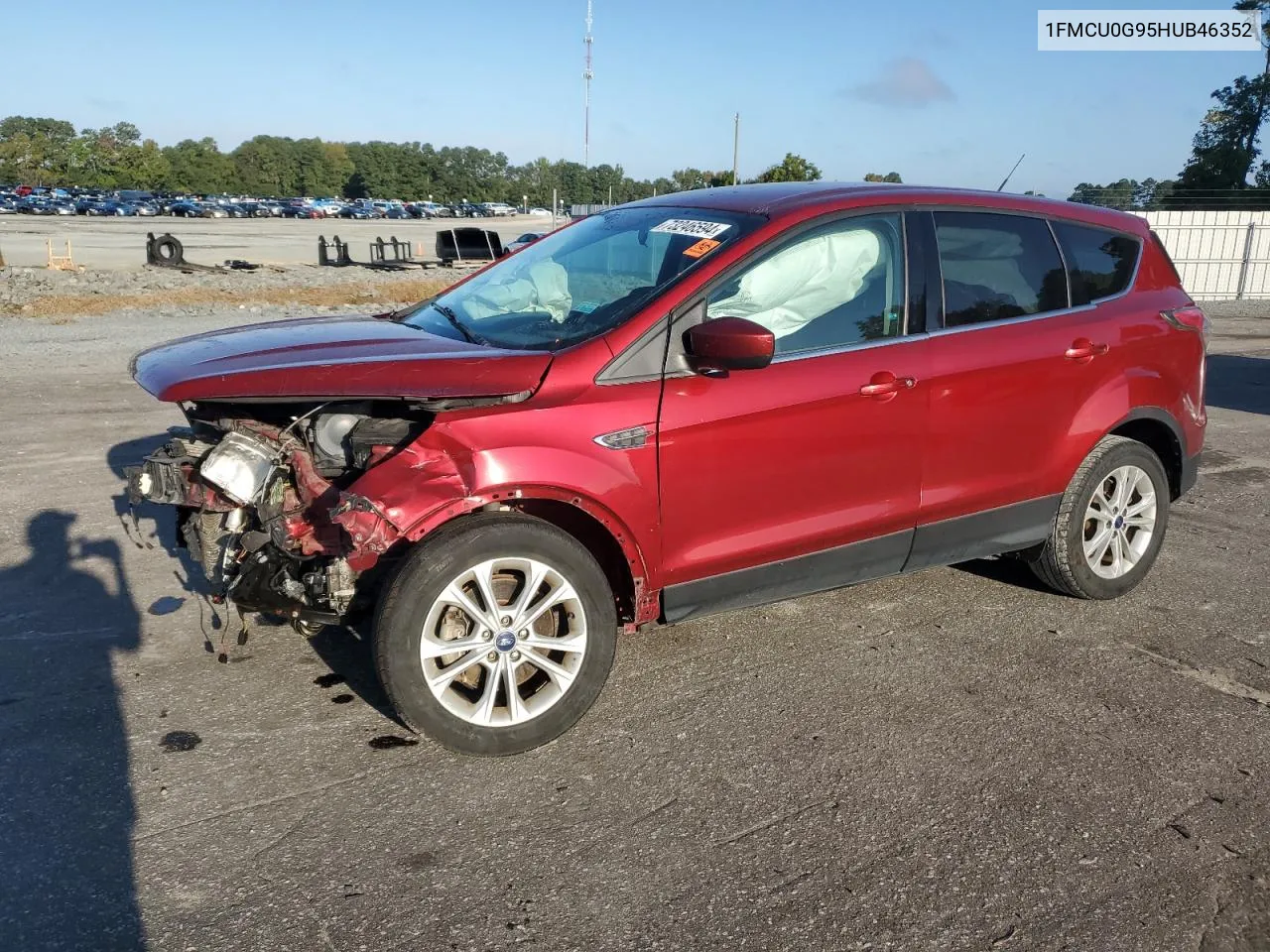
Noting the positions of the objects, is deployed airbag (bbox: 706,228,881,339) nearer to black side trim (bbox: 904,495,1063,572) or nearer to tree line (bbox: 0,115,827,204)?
black side trim (bbox: 904,495,1063,572)

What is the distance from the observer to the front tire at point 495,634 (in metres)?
3.21

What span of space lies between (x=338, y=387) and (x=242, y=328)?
1.22 metres

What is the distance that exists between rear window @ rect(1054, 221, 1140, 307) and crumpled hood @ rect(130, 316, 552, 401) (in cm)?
269

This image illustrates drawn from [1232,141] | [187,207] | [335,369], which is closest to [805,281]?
[335,369]

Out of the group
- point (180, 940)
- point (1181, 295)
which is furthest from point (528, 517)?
point (1181, 295)

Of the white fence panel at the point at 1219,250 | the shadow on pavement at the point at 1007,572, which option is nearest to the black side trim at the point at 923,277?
the shadow on pavement at the point at 1007,572

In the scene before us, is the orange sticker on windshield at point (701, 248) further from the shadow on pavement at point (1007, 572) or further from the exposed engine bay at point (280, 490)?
the shadow on pavement at point (1007, 572)

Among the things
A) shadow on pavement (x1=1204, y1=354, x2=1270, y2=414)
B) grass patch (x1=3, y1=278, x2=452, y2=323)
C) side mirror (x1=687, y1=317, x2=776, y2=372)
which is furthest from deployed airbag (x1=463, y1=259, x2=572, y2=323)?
grass patch (x1=3, y1=278, x2=452, y2=323)

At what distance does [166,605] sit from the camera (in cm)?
462

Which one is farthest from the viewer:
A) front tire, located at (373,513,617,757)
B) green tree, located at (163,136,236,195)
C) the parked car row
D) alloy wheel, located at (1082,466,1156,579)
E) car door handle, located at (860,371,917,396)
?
green tree, located at (163,136,236,195)

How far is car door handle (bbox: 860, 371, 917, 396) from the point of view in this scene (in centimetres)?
388

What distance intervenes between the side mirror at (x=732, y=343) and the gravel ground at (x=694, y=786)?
1.32 meters

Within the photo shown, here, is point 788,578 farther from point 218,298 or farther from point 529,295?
point 218,298

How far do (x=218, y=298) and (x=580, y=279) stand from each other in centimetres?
1782
